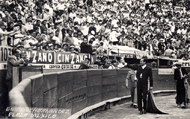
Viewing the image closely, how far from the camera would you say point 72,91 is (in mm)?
5141

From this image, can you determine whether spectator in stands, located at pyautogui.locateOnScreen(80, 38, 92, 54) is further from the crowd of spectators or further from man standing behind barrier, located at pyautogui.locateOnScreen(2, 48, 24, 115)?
man standing behind barrier, located at pyautogui.locateOnScreen(2, 48, 24, 115)

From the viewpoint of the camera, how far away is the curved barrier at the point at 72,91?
2.73m

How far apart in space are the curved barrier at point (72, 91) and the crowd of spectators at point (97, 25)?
125 centimetres

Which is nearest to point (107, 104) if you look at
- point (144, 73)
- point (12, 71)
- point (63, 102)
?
point (144, 73)

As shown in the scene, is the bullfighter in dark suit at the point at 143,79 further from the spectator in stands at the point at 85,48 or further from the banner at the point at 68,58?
the spectator in stands at the point at 85,48

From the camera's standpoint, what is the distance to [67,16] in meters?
9.47

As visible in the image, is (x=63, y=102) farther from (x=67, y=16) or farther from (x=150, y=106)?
(x=67, y=16)

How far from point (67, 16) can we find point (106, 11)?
6.91 ft

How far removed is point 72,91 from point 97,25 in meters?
6.02
